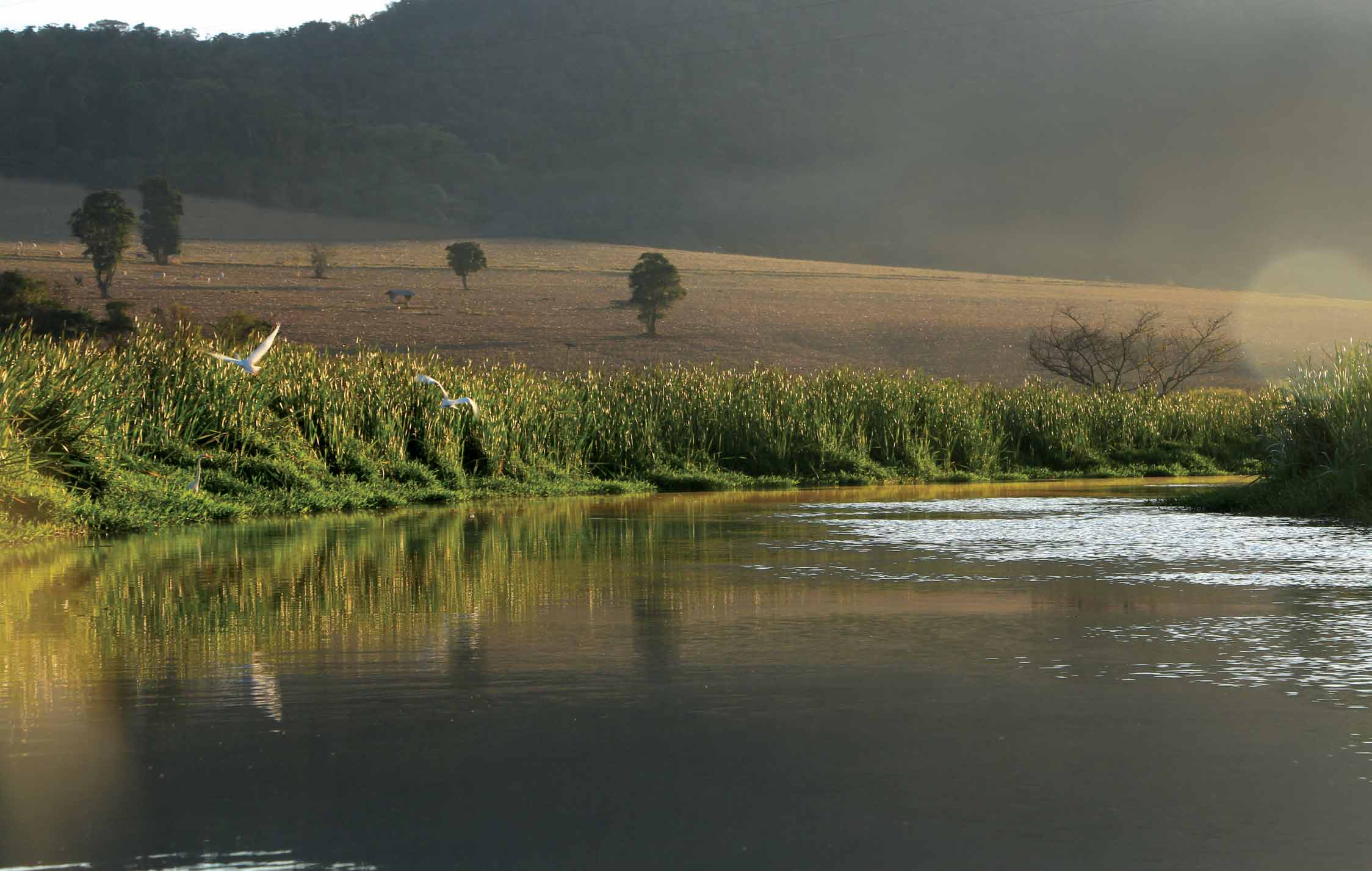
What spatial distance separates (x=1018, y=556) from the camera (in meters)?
13.0

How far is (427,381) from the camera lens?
74.0 ft

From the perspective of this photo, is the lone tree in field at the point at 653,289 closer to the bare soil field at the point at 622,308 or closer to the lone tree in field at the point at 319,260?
the bare soil field at the point at 622,308

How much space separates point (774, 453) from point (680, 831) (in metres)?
23.3

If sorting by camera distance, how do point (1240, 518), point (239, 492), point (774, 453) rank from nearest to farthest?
1. point (1240, 518)
2. point (239, 492)
3. point (774, 453)

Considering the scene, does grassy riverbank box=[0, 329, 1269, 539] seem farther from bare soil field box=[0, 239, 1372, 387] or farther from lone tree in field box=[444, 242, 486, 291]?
lone tree in field box=[444, 242, 486, 291]

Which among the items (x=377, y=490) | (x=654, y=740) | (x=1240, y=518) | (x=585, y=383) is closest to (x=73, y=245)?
(x=585, y=383)

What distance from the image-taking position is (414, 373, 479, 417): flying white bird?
21659mm

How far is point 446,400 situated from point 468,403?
2032 millimetres

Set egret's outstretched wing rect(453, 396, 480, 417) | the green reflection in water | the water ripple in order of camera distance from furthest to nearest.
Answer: egret's outstretched wing rect(453, 396, 480, 417) → the water ripple → the green reflection in water

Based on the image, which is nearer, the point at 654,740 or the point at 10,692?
the point at 654,740

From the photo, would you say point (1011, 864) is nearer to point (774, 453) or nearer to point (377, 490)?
point (377, 490)

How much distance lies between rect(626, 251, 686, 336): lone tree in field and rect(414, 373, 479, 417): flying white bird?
57135mm

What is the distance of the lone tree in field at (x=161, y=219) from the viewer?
331 ft

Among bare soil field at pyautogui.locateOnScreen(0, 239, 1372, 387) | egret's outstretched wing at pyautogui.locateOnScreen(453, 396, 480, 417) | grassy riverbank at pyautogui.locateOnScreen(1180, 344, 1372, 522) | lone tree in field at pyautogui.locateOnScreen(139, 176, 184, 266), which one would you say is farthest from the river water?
lone tree in field at pyautogui.locateOnScreen(139, 176, 184, 266)
